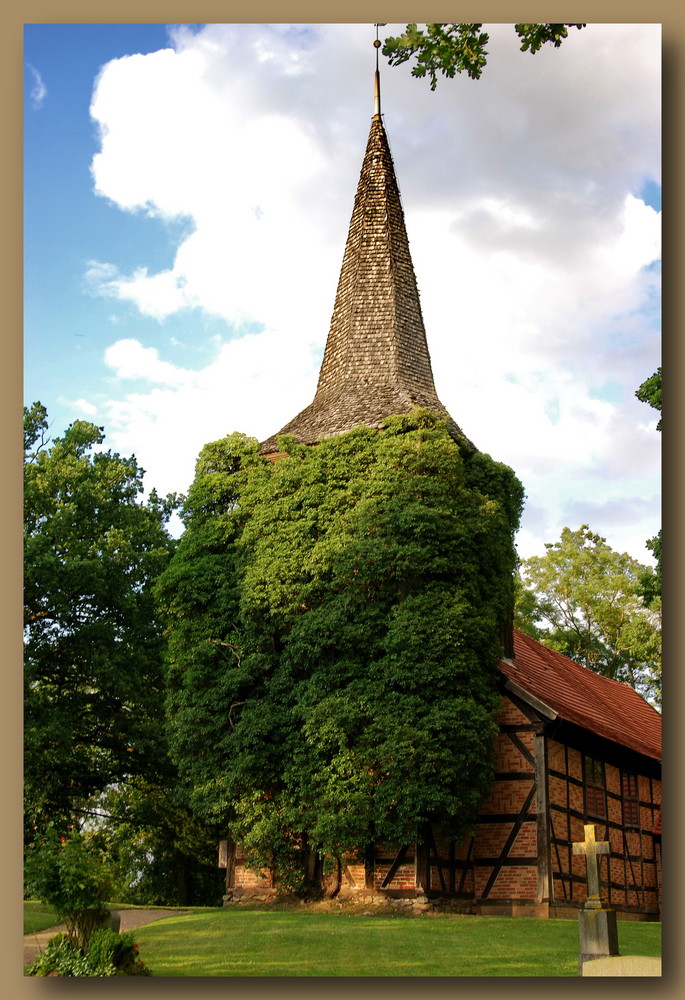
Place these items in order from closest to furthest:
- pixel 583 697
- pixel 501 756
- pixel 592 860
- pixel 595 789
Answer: pixel 592 860 < pixel 501 756 < pixel 595 789 < pixel 583 697

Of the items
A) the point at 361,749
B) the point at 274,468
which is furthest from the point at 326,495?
the point at 361,749

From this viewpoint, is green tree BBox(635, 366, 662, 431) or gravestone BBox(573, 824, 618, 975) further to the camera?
green tree BBox(635, 366, 662, 431)

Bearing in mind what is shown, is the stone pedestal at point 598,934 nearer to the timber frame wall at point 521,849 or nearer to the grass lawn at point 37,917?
the grass lawn at point 37,917

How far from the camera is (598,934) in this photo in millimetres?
11227

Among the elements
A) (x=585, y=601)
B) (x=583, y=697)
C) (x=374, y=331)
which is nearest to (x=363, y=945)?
(x=583, y=697)

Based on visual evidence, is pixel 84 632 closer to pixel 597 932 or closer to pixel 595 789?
pixel 595 789

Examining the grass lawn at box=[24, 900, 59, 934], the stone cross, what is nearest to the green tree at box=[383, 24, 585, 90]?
the stone cross

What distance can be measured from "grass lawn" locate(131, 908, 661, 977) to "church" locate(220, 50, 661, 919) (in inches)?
76.5

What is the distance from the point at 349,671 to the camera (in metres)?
17.6

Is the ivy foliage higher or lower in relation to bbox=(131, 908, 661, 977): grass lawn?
higher

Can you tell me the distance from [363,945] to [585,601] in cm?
1939

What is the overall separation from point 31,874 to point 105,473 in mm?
14934

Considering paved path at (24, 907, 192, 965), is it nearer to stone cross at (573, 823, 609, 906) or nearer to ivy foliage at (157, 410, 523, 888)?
ivy foliage at (157, 410, 523, 888)

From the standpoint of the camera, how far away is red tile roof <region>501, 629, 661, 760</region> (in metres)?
20.8
